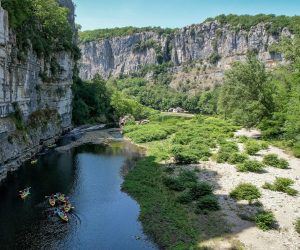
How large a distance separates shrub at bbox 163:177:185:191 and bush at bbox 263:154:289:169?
45.3 feet

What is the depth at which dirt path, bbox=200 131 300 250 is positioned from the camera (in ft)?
91.6

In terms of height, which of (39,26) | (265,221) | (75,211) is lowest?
(75,211)

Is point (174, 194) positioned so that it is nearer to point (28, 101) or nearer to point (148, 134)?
point (28, 101)

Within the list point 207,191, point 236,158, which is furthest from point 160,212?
point 236,158

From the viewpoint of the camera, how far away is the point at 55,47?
76.1 meters

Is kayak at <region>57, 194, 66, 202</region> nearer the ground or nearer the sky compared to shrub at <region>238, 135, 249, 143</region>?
nearer the ground

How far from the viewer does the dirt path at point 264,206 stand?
91.6ft

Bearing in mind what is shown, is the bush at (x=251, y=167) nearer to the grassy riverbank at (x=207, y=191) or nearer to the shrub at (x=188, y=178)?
the grassy riverbank at (x=207, y=191)

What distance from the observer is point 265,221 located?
1186 inches

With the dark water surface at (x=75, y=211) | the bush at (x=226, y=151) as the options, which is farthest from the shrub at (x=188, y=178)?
the bush at (x=226, y=151)

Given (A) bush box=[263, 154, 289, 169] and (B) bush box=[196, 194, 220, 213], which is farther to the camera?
(A) bush box=[263, 154, 289, 169]

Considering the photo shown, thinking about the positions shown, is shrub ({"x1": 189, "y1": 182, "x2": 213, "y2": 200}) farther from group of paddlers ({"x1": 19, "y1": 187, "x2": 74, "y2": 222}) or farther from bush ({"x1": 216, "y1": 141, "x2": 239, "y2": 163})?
bush ({"x1": 216, "y1": 141, "x2": 239, "y2": 163})

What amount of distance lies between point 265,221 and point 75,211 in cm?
1641

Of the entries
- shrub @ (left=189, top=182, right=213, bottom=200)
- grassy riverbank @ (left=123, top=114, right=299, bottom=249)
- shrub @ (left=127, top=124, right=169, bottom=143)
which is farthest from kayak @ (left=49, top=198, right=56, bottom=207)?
shrub @ (left=127, top=124, right=169, bottom=143)
